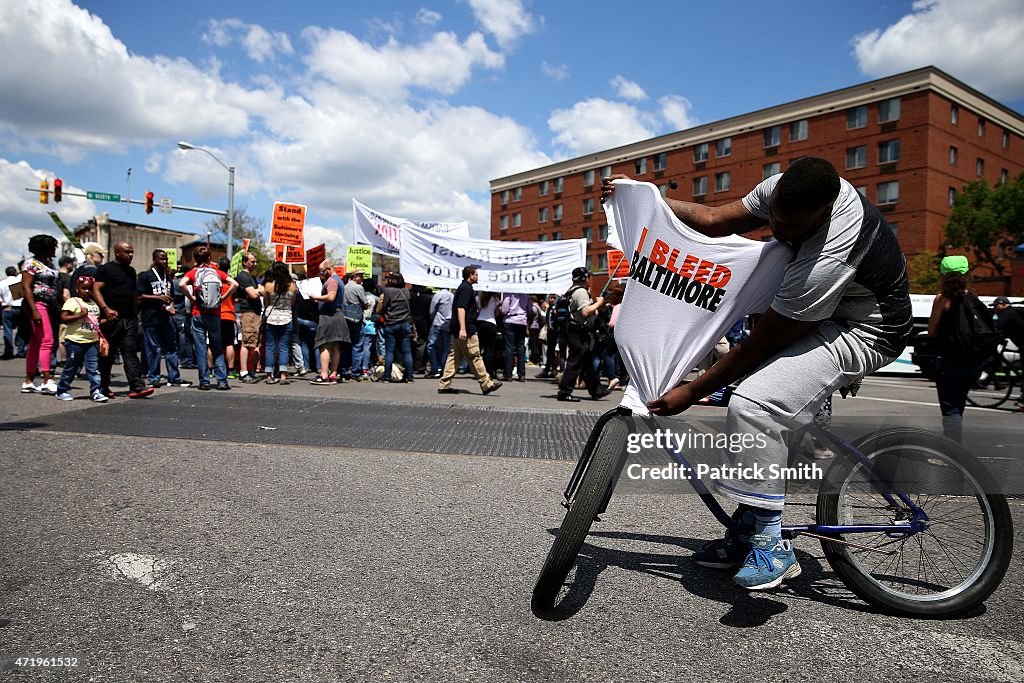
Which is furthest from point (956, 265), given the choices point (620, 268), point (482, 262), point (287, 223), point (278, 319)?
point (287, 223)

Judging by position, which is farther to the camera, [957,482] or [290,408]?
[290,408]

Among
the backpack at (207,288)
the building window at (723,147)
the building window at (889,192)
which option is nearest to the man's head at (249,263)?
the backpack at (207,288)

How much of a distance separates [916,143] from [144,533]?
1973 inches

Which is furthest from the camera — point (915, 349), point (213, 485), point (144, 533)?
point (915, 349)

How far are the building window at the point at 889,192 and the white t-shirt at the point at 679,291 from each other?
49.3m

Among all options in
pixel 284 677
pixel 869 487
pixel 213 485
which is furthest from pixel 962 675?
pixel 213 485

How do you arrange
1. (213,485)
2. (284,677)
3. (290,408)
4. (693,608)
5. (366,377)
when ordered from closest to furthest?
(284,677) < (693,608) < (213,485) < (290,408) < (366,377)

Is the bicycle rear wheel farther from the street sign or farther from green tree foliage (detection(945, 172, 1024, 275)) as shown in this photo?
green tree foliage (detection(945, 172, 1024, 275))

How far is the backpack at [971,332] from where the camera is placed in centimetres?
582

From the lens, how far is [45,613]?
8.94 feet

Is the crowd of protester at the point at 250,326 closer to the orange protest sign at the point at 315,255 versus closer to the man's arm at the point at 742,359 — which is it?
the orange protest sign at the point at 315,255

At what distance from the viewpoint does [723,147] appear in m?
55.6

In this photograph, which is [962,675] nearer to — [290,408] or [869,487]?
[869,487]

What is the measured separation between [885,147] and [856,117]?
114 inches
